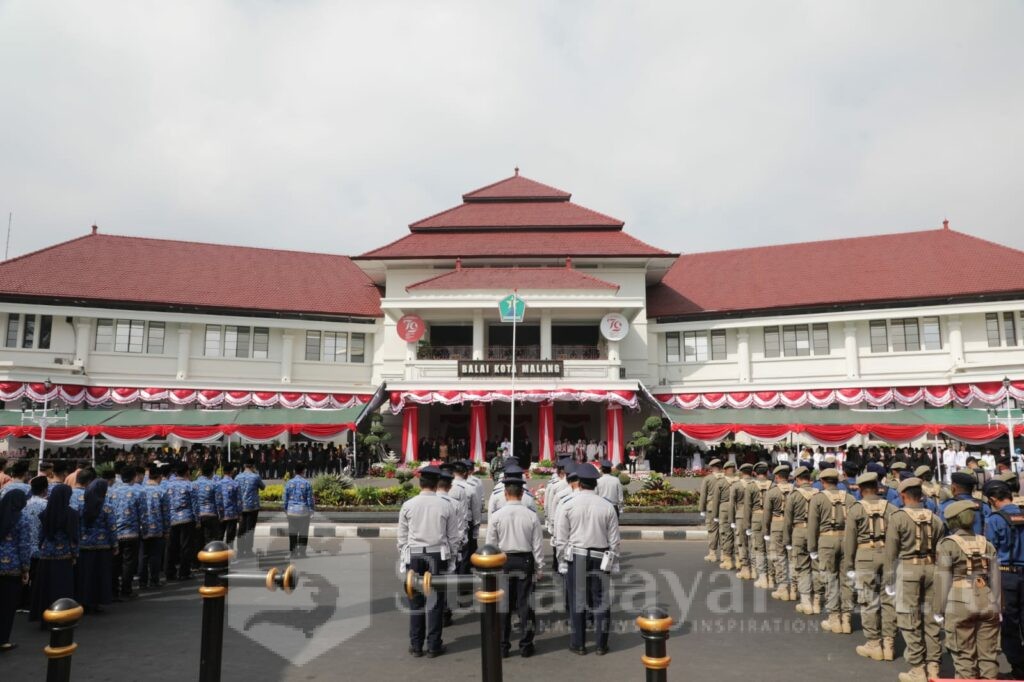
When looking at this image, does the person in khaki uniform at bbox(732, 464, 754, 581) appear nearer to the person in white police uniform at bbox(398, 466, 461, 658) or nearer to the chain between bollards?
the person in white police uniform at bbox(398, 466, 461, 658)

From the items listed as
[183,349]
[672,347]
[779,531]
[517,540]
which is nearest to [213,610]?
[517,540]

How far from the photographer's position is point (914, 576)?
614 cm

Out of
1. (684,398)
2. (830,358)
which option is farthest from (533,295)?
(830,358)

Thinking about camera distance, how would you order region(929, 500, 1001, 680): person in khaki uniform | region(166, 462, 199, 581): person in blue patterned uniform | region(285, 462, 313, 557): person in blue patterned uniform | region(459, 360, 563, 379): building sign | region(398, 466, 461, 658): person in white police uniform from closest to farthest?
1. region(929, 500, 1001, 680): person in khaki uniform
2. region(398, 466, 461, 658): person in white police uniform
3. region(166, 462, 199, 581): person in blue patterned uniform
4. region(285, 462, 313, 557): person in blue patterned uniform
5. region(459, 360, 563, 379): building sign

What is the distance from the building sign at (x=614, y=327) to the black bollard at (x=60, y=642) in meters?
28.1

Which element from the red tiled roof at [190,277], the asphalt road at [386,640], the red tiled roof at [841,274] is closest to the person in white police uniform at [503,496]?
the asphalt road at [386,640]

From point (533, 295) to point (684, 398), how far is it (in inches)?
365

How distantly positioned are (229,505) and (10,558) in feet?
15.0

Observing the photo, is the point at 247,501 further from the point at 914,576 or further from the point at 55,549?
the point at 914,576

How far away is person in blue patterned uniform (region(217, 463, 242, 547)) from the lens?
37.2 feet

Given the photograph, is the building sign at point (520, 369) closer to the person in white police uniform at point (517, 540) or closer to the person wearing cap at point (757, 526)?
the person wearing cap at point (757, 526)

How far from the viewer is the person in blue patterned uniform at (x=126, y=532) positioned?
9188mm

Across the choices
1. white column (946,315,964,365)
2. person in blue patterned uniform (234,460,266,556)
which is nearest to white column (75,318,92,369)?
person in blue patterned uniform (234,460,266,556)

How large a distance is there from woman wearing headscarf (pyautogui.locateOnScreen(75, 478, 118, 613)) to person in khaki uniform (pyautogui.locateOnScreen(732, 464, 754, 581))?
8.89 metres
